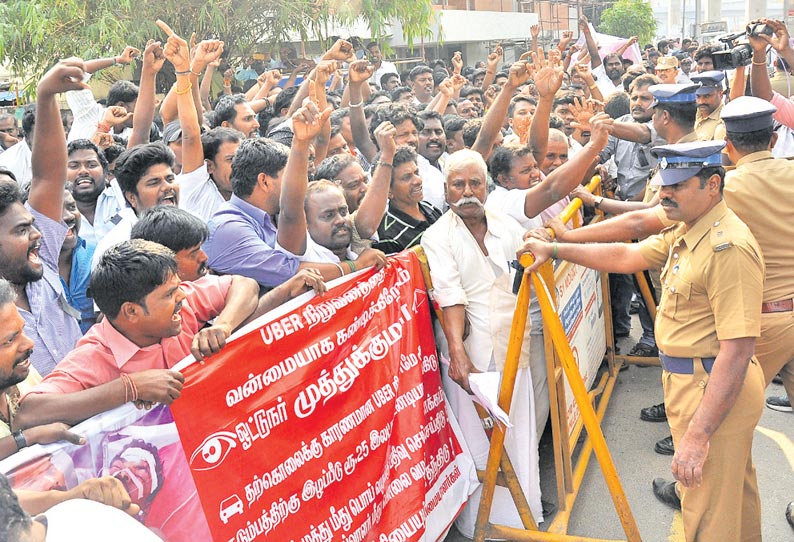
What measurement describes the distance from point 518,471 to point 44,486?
2.48 meters

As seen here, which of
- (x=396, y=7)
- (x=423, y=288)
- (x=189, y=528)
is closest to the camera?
(x=189, y=528)

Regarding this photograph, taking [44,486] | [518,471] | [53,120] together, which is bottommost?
[518,471]

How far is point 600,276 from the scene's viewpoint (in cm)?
573

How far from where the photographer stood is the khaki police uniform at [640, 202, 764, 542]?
3150mm

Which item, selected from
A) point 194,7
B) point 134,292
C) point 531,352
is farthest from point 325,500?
point 194,7

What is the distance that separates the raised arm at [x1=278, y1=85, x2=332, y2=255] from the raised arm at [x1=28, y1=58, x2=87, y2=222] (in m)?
0.99

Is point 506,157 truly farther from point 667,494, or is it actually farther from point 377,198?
point 667,494

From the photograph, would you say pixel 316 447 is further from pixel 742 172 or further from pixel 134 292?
pixel 742 172

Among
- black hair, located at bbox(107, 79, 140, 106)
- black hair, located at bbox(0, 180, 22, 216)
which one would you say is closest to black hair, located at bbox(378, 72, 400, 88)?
black hair, located at bbox(107, 79, 140, 106)

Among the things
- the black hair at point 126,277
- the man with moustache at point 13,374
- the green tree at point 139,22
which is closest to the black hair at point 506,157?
the black hair at point 126,277

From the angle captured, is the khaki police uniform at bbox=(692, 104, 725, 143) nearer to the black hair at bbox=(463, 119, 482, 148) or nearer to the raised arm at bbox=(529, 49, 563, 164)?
the raised arm at bbox=(529, 49, 563, 164)

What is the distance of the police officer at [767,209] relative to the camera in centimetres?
383

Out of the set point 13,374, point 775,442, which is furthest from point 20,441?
point 775,442

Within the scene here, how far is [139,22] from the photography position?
12.4 m
